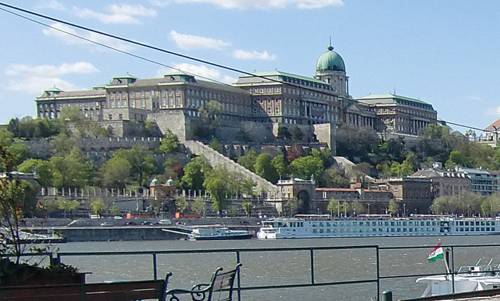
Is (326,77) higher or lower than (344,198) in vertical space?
higher

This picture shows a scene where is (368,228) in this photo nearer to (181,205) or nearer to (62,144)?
(181,205)

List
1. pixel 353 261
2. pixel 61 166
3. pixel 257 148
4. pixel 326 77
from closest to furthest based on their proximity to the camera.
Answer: pixel 353 261
pixel 61 166
pixel 257 148
pixel 326 77

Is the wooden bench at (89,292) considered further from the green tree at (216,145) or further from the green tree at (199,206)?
the green tree at (216,145)

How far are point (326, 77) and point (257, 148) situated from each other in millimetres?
38285

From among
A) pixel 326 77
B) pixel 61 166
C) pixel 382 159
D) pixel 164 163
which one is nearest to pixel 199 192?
pixel 164 163

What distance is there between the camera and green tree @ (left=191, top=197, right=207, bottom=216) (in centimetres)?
9012

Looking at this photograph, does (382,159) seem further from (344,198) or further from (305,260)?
(305,260)

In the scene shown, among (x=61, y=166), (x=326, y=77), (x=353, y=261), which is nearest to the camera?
(x=353, y=261)

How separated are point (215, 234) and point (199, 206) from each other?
16767 mm

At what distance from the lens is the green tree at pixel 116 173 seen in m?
92.9

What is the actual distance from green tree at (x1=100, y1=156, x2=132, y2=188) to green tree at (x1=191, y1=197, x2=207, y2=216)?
7077mm

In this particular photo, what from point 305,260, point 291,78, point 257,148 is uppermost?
point 291,78

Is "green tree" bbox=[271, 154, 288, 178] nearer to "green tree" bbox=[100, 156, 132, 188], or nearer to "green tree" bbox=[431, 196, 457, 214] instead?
"green tree" bbox=[100, 156, 132, 188]

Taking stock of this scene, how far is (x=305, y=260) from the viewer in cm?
4212
